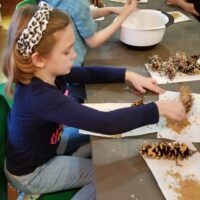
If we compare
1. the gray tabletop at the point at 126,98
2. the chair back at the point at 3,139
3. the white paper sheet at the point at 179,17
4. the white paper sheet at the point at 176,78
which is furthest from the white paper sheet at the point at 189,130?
the white paper sheet at the point at 179,17

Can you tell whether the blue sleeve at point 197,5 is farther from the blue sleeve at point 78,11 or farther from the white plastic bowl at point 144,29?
the blue sleeve at point 78,11

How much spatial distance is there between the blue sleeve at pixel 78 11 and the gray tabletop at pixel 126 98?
0.13 meters

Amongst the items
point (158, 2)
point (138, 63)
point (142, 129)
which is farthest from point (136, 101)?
point (158, 2)

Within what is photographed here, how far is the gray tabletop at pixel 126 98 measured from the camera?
703 millimetres

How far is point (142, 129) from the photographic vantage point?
88cm

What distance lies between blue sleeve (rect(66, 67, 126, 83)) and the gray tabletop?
0.07ft

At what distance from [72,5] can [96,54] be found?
0.71ft

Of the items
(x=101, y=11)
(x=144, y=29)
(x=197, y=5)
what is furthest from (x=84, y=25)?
(x=197, y=5)

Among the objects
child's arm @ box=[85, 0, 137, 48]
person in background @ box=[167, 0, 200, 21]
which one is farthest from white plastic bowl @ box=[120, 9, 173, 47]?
person in background @ box=[167, 0, 200, 21]

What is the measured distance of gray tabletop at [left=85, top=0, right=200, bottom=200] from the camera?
2.31 feet

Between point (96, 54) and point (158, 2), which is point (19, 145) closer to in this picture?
point (96, 54)

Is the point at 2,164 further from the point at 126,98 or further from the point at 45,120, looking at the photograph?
the point at 126,98

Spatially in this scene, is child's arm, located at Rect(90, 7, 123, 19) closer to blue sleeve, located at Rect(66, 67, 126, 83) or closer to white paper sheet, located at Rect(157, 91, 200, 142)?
blue sleeve, located at Rect(66, 67, 126, 83)

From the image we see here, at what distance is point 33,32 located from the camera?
82cm
